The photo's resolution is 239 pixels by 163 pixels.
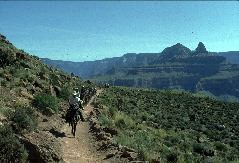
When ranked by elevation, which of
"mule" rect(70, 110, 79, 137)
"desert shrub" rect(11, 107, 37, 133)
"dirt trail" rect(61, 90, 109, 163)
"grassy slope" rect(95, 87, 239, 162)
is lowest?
"grassy slope" rect(95, 87, 239, 162)

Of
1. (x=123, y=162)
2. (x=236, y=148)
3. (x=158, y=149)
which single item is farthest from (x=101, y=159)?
(x=236, y=148)

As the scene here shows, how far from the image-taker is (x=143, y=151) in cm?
1773

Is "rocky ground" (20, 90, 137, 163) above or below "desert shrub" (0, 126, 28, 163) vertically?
below

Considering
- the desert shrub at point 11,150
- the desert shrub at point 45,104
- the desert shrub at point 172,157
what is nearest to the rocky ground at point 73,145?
the desert shrub at point 11,150

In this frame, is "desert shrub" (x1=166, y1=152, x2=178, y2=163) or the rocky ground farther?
"desert shrub" (x1=166, y1=152, x2=178, y2=163)

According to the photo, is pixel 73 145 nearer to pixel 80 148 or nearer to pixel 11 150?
pixel 80 148

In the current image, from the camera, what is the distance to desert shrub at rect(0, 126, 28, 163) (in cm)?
1405

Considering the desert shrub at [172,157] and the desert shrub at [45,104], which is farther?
the desert shrub at [45,104]

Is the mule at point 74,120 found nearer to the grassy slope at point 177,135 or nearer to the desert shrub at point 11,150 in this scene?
the grassy slope at point 177,135

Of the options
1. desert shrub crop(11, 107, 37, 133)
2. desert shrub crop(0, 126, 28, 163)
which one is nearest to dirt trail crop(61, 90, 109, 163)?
desert shrub crop(11, 107, 37, 133)

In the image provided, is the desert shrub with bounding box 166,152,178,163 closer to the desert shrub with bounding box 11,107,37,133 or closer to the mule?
the mule

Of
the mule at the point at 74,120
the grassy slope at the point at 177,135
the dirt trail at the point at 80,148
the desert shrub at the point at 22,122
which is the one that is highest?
the desert shrub at the point at 22,122

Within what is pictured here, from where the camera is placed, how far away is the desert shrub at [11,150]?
1405 centimetres

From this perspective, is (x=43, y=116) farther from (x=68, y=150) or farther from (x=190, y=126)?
(x=190, y=126)
